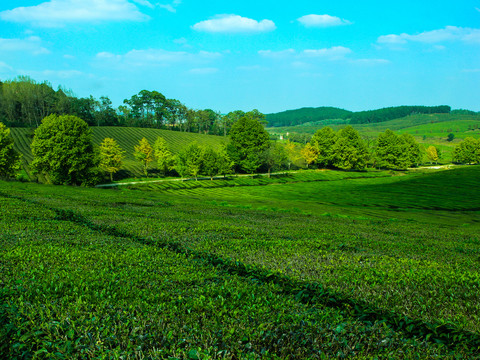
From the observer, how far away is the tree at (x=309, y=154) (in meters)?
136

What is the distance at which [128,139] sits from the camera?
138000 millimetres

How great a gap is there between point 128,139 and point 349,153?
9214cm

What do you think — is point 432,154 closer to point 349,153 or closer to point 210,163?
point 349,153

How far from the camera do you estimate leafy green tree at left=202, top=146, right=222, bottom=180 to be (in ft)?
317

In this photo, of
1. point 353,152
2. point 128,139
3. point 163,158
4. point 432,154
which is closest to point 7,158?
point 163,158

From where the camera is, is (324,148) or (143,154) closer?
(143,154)

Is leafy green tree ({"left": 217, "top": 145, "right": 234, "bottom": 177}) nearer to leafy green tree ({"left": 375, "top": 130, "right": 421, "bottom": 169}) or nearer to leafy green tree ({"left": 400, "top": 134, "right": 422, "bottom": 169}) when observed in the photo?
leafy green tree ({"left": 375, "top": 130, "right": 421, "bottom": 169})

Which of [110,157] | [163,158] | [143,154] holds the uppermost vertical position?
[143,154]

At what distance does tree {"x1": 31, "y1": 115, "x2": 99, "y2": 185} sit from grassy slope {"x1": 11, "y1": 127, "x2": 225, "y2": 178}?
2022cm

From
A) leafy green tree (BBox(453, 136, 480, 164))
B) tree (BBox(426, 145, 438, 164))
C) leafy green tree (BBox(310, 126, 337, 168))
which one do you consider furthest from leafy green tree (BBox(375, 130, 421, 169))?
leafy green tree (BBox(453, 136, 480, 164))

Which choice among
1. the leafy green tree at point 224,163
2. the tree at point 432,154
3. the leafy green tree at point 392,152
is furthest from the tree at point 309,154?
the tree at point 432,154

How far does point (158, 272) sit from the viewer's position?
324 inches

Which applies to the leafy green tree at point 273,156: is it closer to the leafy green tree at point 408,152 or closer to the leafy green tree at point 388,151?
the leafy green tree at point 388,151

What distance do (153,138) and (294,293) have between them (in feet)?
475
